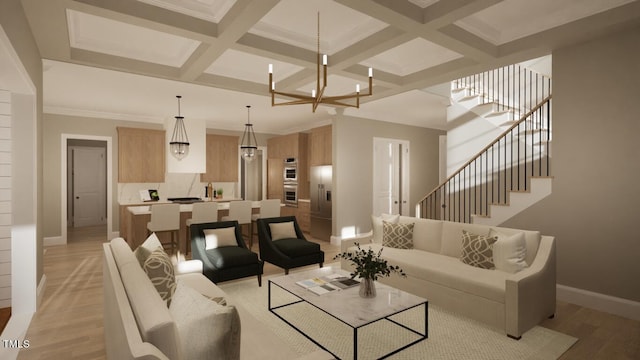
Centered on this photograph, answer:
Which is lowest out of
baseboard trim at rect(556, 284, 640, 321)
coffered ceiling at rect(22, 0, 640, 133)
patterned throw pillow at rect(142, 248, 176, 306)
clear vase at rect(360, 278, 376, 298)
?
baseboard trim at rect(556, 284, 640, 321)

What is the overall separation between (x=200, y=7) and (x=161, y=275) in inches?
92.8

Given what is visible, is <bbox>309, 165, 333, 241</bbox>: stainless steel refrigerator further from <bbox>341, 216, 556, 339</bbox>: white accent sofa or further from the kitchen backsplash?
<bbox>341, 216, 556, 339</bbox>: white accent sofa

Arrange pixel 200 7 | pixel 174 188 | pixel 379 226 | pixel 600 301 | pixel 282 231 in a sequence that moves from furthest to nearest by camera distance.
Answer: pixel 174 188 < pixel 282 231 < pixel 379 226 < pixel 600 301 < pixel 200 7

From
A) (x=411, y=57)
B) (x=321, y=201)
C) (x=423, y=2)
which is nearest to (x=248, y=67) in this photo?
(x=411, y=57)

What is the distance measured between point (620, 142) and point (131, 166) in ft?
27.0

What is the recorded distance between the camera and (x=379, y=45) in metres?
3.46

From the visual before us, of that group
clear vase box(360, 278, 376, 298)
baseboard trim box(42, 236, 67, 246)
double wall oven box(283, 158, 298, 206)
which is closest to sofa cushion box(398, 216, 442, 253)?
clear vase box(360, 278, 376, 298)

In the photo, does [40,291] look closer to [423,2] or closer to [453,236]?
[453,236]

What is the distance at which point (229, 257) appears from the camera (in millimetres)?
3984

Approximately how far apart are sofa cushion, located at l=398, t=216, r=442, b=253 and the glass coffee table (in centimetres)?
114

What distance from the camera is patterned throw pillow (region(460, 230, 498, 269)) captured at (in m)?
3.53

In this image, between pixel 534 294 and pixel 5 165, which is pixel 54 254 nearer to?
pixel 5 165

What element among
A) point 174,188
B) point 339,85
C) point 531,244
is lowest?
point 531,244

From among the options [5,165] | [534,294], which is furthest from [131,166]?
[534,294]
